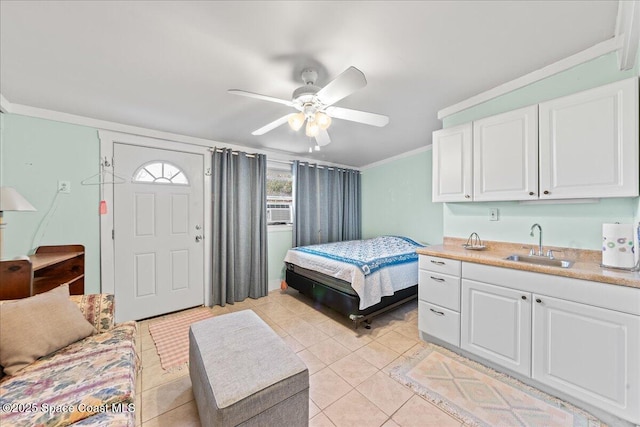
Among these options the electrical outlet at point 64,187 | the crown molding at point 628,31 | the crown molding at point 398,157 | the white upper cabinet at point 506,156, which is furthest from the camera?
the crown molding at point 398,157

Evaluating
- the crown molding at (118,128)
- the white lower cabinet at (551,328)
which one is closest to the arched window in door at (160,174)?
the crown molding at (118,128)

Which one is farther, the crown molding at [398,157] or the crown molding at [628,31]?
the crown molding at [398,157]

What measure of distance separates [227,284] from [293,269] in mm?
927

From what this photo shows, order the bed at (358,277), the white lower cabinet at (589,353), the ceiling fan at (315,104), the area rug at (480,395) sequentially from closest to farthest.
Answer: the white lower cabinet at (589,353)
the area rug at (480,395)
the ceiling fan at (315,104)
the bed at (358,277)

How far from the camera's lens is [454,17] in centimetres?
132

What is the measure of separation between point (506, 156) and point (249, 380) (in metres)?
2.44

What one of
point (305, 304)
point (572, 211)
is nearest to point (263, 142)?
point (305, 304)

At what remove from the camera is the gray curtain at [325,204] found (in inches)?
161

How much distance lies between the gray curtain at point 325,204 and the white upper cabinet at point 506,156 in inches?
99.8

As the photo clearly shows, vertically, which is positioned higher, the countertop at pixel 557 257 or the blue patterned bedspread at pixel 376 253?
the countertop at pixel 557 257

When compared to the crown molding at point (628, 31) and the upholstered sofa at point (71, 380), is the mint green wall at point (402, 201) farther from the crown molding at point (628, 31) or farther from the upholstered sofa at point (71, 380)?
Result: the upholstered sofa at point (71, 380)

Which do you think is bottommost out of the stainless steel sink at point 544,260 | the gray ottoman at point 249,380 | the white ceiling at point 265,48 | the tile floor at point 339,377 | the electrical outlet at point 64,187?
the tile floor at point 339,377

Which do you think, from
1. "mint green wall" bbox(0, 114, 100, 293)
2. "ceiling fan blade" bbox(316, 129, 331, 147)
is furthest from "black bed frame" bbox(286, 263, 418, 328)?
"mint green wall" bbox(0, 114, 100, 293)

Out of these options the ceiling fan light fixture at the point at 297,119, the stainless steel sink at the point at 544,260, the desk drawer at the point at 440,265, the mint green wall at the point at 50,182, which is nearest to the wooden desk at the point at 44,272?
the mint green wall at the point at 50,182
